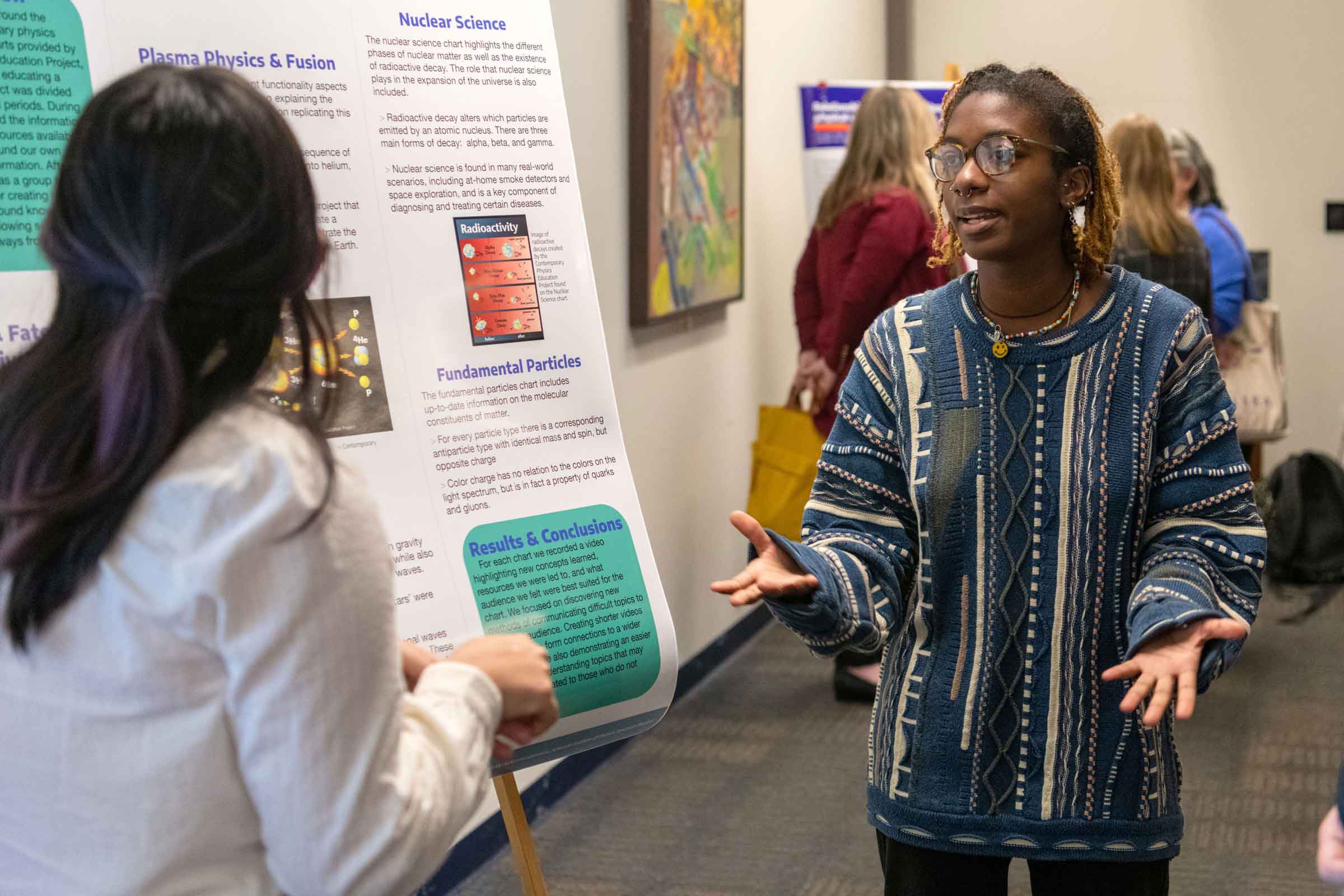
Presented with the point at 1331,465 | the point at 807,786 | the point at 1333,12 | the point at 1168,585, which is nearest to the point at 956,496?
the point at 1168,585

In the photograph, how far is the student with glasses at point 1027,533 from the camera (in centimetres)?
146

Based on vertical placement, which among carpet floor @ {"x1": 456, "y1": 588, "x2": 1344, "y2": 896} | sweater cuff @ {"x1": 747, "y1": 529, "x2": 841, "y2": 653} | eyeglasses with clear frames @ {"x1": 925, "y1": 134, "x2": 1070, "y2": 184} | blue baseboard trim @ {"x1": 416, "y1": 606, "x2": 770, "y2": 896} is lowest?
carpet floor @ {"x1": 456, "y1": 588, "x2": 1344, "y2": 896}

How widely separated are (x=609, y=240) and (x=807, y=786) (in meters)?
1.43

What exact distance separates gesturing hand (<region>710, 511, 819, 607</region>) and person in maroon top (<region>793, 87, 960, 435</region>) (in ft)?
A: 7.85

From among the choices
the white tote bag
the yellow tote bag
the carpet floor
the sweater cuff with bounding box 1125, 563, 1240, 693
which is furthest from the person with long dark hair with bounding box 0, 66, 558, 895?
the white tote bag

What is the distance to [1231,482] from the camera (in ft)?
4.80

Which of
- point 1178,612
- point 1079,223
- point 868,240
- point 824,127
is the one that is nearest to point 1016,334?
point 1079,223

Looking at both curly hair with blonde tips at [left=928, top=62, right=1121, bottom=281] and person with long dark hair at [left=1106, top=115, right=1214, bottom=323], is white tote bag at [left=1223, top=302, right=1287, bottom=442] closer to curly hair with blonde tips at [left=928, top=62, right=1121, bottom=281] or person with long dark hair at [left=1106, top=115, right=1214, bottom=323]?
person with long dark hair at [left=1106, top=115, right=1214, bottom=323]

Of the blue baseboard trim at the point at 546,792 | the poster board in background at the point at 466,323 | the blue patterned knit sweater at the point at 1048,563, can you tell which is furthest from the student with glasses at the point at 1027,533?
the blue baseboard trim at the point at 546,792

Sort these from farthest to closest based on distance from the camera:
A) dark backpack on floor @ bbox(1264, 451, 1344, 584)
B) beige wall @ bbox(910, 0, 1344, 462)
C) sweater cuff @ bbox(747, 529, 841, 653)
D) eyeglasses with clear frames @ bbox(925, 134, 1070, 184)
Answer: beige wall @ bbox(910, 0, 1344, 462)
dark backpack on floor @ bbox(1264, 451, 1344, 584)
eyeglasses with clear frames @ bbox(925, 134, 1070, 184)
sweater cuff @ bbox(747, 529, 841, 653)

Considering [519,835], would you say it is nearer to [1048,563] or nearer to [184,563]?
[1048,563]

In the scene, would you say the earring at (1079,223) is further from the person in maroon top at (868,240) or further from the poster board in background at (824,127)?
the poster board in background at (824,127)

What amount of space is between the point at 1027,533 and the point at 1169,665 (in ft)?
0.70

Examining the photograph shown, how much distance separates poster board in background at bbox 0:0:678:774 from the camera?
1.64 m
